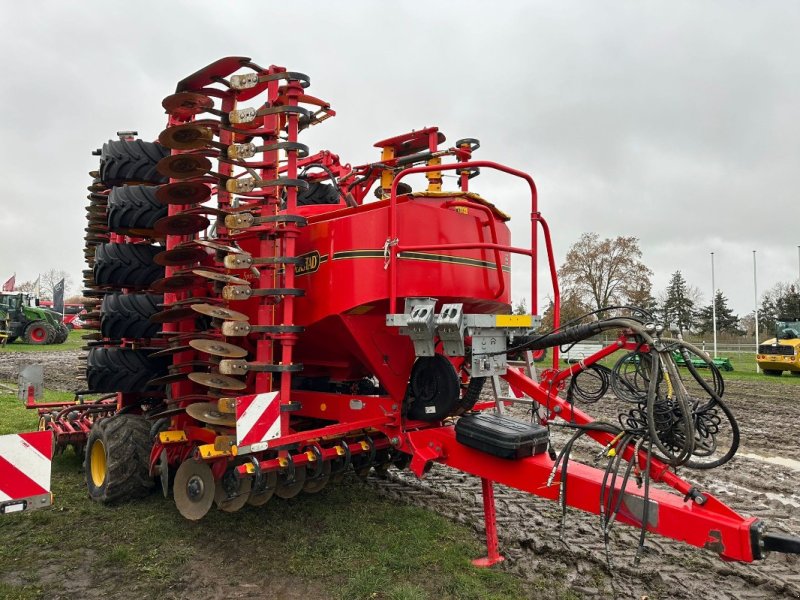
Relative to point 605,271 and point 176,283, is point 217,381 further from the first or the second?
point 605,271

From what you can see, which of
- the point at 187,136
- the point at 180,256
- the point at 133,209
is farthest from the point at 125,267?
the point at 187,136

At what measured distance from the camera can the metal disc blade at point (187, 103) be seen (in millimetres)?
4375

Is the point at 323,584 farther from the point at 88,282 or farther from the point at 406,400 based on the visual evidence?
the point at 88,282

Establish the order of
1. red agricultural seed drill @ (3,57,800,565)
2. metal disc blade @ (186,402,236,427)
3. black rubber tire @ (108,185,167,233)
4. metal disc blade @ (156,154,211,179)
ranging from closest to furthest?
red agricultural seed drill @ (3,57,800,565) < metal disc blade @ (186,402,236,427) < metal disc blade @ (156,154,211,179) < black rubber tire @ (108,185,167,233)

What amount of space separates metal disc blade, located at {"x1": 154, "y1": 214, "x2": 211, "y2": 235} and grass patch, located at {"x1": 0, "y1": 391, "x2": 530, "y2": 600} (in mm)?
2327

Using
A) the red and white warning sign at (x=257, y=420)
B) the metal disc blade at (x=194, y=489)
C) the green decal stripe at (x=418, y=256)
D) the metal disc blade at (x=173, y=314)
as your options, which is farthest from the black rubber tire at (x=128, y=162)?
the metal disc blade at (x=194, y=489)

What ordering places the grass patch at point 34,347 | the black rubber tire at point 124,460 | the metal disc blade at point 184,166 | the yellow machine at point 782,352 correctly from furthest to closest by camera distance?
the grass patch at point 34,347 < the yellow machine at point 782,352 < the black rubber tire at point 124,460 < the metal disc blade at point 184,166

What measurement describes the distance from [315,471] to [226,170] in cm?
257

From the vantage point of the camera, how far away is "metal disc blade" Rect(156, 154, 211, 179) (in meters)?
4.34

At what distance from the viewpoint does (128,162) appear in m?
5.35

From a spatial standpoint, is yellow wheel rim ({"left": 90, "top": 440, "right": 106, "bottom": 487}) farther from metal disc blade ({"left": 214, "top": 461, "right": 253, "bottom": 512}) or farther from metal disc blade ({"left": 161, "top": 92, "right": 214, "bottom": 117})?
metal disc blade ({"left": 161, "top": 92, "right": 214, "bottom": 117})

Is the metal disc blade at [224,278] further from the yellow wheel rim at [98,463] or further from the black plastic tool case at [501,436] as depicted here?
the yellow wheel rim at [98,463]

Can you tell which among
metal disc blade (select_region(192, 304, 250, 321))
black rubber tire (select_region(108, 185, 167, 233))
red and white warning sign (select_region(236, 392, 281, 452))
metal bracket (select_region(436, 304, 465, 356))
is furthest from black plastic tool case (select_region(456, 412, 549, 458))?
black rubber tire (select_region(108, 185, 167, 233))

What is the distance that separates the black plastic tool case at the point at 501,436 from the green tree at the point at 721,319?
57385mm
